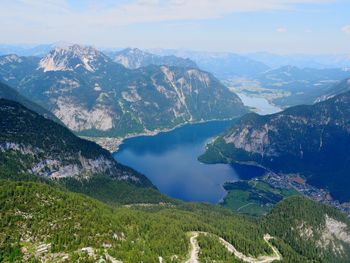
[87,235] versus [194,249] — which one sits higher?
[87,235]

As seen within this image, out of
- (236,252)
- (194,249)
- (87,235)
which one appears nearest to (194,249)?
(194,249)

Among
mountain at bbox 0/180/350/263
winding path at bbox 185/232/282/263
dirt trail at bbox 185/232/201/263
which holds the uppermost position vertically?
mountain at bbox 0/180/350/263

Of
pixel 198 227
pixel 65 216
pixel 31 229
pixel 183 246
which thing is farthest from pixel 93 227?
pixel 198 227

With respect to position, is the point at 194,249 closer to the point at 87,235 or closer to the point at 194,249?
the point at 194,249

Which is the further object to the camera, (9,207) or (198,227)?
(198,227)

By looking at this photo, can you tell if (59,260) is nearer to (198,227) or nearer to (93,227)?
(93,227)

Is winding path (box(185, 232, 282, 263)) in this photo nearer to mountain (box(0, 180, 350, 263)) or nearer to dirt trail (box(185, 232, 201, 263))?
dirt trail (box(185, 232, 201, 263))

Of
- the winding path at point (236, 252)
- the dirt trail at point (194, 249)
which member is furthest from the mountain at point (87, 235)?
the winding path at point (236, 252)

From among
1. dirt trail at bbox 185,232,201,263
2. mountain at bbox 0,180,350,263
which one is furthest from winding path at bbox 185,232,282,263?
mountain at bbox 0,180,350,263

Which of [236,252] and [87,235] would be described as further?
[236,252]

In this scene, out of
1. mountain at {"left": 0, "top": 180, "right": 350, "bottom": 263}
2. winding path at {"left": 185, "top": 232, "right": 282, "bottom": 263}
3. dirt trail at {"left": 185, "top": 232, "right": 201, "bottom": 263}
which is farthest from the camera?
winding path at {"left": 185, "top": 232, "right": 282, "bottom": 263}

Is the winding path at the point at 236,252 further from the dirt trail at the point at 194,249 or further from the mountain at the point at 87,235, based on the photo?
the mountain at the point at 87,235
